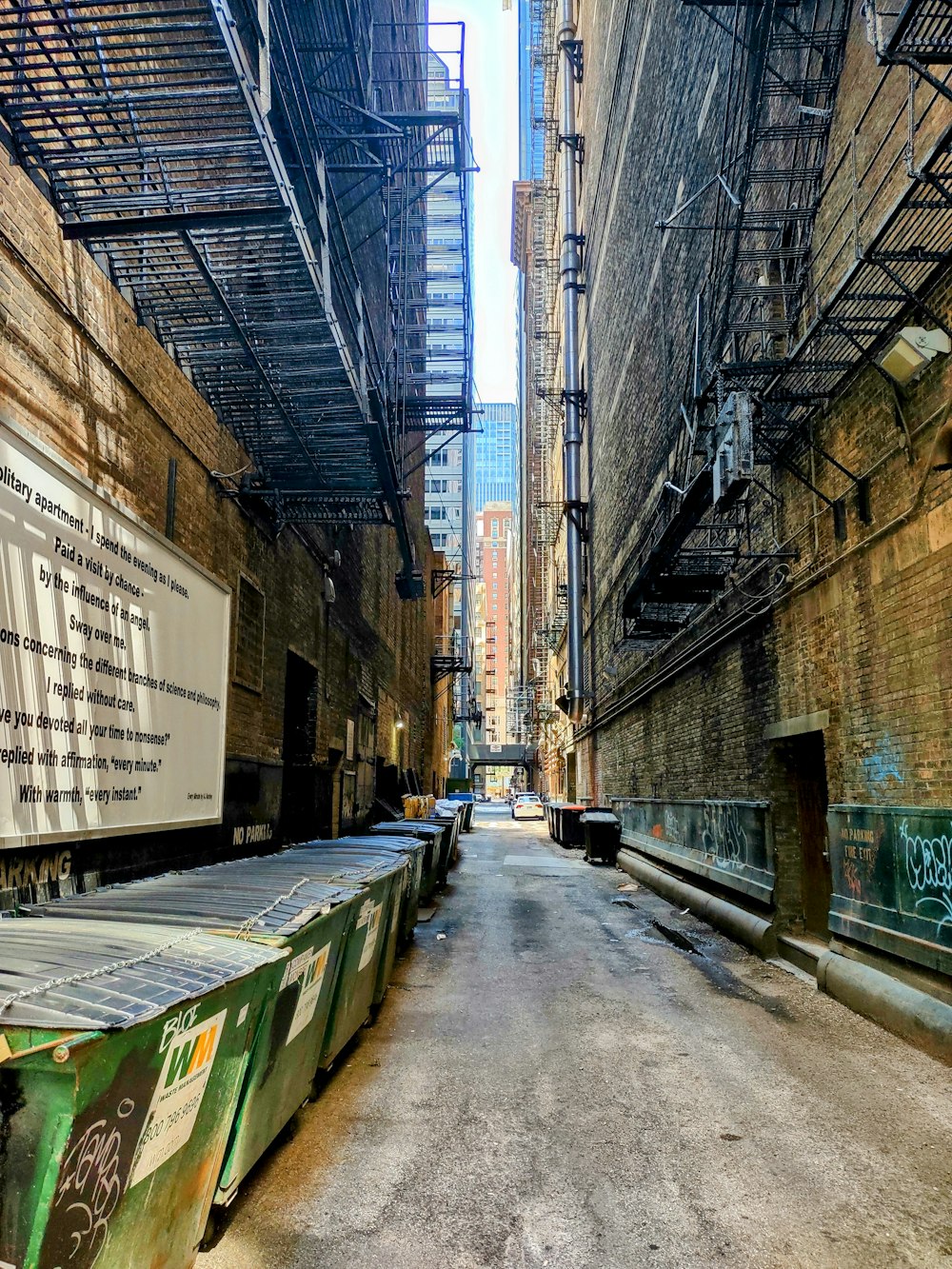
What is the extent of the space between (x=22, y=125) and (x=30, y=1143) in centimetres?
532

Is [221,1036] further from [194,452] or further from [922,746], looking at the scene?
[194,452]

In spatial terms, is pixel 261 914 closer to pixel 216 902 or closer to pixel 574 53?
pixel 216 902

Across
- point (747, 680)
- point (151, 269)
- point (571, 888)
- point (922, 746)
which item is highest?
point (151, 269)

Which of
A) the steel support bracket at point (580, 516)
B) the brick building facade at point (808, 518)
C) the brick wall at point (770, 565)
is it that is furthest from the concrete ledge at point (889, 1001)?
the steel support bracket at point (580, 516)

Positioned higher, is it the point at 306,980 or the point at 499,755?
the point at 499,755

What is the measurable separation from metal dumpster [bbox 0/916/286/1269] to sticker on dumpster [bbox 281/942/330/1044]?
1.63 feet

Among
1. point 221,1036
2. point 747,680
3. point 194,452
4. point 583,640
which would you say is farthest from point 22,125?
point 583,640

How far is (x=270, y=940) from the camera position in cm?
345

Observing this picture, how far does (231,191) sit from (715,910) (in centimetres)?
964

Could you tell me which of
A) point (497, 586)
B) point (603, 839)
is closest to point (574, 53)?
point (603, 839)

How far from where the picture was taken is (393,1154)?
4.09m

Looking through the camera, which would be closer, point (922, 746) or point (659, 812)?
point (922, 746)

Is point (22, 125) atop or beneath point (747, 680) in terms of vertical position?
atop

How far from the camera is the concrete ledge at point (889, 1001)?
18.1ft
